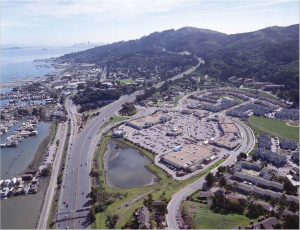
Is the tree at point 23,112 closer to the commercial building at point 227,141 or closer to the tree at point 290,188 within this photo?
the commercial building at point 227,141

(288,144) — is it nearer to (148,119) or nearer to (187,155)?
(187,155)

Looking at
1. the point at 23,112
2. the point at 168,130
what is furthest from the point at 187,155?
the point at 23,112

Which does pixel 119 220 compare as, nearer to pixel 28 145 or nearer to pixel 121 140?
pixel 121 140

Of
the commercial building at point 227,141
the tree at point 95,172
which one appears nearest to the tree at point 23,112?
the tree at point 95,172

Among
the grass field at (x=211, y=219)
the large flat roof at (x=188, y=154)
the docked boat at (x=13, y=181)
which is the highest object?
the docked boat at (x=13, y=181)

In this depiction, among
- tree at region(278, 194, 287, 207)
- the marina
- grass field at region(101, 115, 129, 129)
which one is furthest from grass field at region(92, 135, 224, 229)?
the marina

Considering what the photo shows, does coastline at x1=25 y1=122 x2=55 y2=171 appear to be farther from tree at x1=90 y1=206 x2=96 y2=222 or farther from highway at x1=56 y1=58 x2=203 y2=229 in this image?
tree at x1=90 y1=206 x2=96 y2=222
